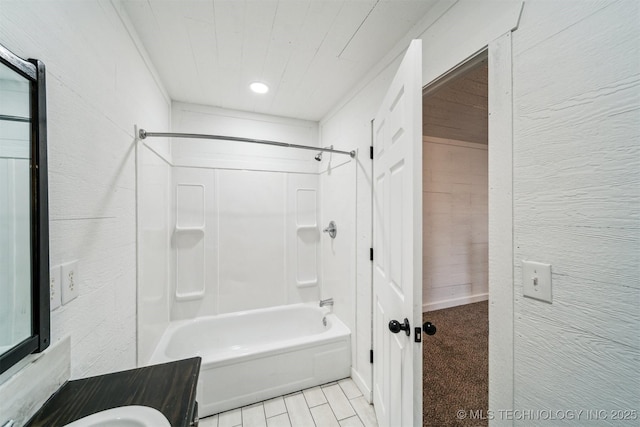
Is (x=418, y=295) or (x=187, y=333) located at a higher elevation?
(x=418, y=295)

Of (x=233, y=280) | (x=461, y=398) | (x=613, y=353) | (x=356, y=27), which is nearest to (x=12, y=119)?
(x=356, y=27)

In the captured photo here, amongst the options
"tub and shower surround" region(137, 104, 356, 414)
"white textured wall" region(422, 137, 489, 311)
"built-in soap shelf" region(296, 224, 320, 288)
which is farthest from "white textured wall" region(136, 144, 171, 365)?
"white textured wall" region(422, 137, 489, 311)

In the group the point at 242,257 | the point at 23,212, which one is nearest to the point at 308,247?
the point at 242,257

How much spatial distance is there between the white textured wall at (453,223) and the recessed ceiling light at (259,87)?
212 cm

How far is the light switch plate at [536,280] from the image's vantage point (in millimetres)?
739

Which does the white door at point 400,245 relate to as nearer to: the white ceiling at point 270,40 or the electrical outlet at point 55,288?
the white ceiling at point 270,40

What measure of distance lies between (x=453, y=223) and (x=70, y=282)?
3.64 meters

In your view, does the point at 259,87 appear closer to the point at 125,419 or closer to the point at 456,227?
the point at 125,419

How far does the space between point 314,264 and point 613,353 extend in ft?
7.33

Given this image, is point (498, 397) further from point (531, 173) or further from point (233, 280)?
point (233, 280)

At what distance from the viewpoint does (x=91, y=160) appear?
957mm

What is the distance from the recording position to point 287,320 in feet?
8.16

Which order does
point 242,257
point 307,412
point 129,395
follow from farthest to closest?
point 242,257, point 307,412, point 129,395

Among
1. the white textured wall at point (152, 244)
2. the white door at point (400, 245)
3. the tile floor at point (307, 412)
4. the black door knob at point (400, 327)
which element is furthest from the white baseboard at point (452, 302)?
the white textured wall at point (152, 244)
